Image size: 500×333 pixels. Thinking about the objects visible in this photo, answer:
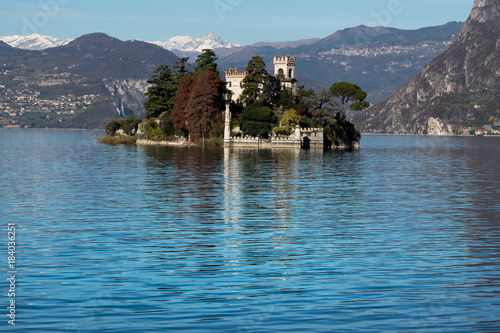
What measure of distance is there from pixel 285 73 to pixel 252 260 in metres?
136

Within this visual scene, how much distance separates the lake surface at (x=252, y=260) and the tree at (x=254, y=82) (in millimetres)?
99945

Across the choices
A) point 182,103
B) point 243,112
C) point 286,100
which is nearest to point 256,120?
point 243,112

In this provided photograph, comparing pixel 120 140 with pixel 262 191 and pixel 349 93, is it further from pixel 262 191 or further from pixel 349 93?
pixel 262 191

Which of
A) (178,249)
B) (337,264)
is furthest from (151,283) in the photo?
(337,264)

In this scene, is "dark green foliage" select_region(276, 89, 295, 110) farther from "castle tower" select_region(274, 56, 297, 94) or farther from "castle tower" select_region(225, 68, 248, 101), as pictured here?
"castle tower" select_region(225, 68, 248, 101)

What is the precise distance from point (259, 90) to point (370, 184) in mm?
94844

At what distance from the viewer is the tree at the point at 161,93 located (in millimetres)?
151625

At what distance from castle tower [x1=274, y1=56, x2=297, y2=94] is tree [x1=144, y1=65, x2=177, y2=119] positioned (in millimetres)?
27115

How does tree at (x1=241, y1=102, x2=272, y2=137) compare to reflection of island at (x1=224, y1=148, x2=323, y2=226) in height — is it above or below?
above

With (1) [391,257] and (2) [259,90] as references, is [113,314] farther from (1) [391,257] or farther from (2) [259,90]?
(2) [259,90]

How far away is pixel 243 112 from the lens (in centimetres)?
13788

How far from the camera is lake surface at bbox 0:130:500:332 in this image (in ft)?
51.3

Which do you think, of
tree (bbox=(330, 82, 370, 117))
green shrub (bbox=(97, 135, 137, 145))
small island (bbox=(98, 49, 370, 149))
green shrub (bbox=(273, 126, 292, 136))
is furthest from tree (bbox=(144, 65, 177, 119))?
tree (bbox=(330, 82, 370, 117))

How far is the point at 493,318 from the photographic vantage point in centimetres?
1556
